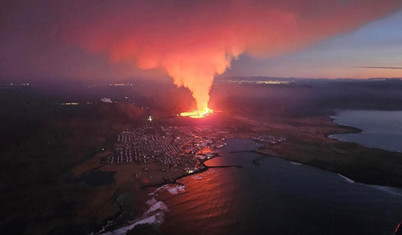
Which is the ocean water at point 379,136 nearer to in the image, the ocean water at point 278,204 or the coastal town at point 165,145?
the ocean water at point 278,204

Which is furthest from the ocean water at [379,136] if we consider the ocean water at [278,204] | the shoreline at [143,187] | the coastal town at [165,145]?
the shoreline at [143,187]

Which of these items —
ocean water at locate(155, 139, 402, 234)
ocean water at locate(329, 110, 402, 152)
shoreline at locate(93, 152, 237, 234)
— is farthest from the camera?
ocean water at locate(329, 110, 402, 152)

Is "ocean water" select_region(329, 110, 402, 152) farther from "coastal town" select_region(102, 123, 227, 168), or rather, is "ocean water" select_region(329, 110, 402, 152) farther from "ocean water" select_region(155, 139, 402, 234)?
"coastal town" select_region(102, 123, 227, 168)

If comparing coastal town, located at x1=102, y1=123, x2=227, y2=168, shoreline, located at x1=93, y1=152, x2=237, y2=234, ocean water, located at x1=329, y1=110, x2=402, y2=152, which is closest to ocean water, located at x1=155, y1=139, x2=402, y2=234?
shoreline, located at x1=93, y1=152, x2=237, y2=234

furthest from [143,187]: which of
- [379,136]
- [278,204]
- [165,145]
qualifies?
[379,136]

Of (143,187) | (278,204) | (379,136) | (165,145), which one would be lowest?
(278,204)

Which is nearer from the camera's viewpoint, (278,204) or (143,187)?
(278,204)

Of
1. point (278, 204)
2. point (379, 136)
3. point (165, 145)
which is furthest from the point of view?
point (379, 136)

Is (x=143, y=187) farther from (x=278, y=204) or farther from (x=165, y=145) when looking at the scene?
(x=165, y=145)

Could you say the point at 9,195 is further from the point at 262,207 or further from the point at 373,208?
the point at 373,208
